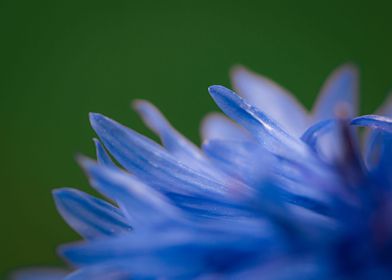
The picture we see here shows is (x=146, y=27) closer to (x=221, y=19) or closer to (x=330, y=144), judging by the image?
(x=221, y=19)

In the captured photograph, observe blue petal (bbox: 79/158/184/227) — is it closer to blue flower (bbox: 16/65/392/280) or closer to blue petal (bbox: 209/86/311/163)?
blue flower (bbox: 16/65/392/280)

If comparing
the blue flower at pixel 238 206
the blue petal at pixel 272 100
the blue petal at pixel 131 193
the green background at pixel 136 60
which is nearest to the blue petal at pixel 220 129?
the blue petal at pixel 272 100

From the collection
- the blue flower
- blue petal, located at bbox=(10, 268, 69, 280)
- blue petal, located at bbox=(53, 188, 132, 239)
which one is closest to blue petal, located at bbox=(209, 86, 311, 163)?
the blue flower

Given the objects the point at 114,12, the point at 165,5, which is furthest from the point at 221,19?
the point at 114,12

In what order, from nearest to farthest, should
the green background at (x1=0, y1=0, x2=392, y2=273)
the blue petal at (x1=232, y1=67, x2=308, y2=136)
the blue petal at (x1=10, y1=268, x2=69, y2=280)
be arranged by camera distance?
the blue petal at (x1=10, y1=268, x2=69, y2=280) → the blue petal at (x1=232, y1=67, x2=308, y2=136) → the green background at (x1=0, y1=0, x2=392, y2=273)

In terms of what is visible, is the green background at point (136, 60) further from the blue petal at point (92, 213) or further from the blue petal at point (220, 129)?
the blue petal at point (92, 213)

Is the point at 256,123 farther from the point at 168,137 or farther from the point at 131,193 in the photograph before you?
the point at 131,193
